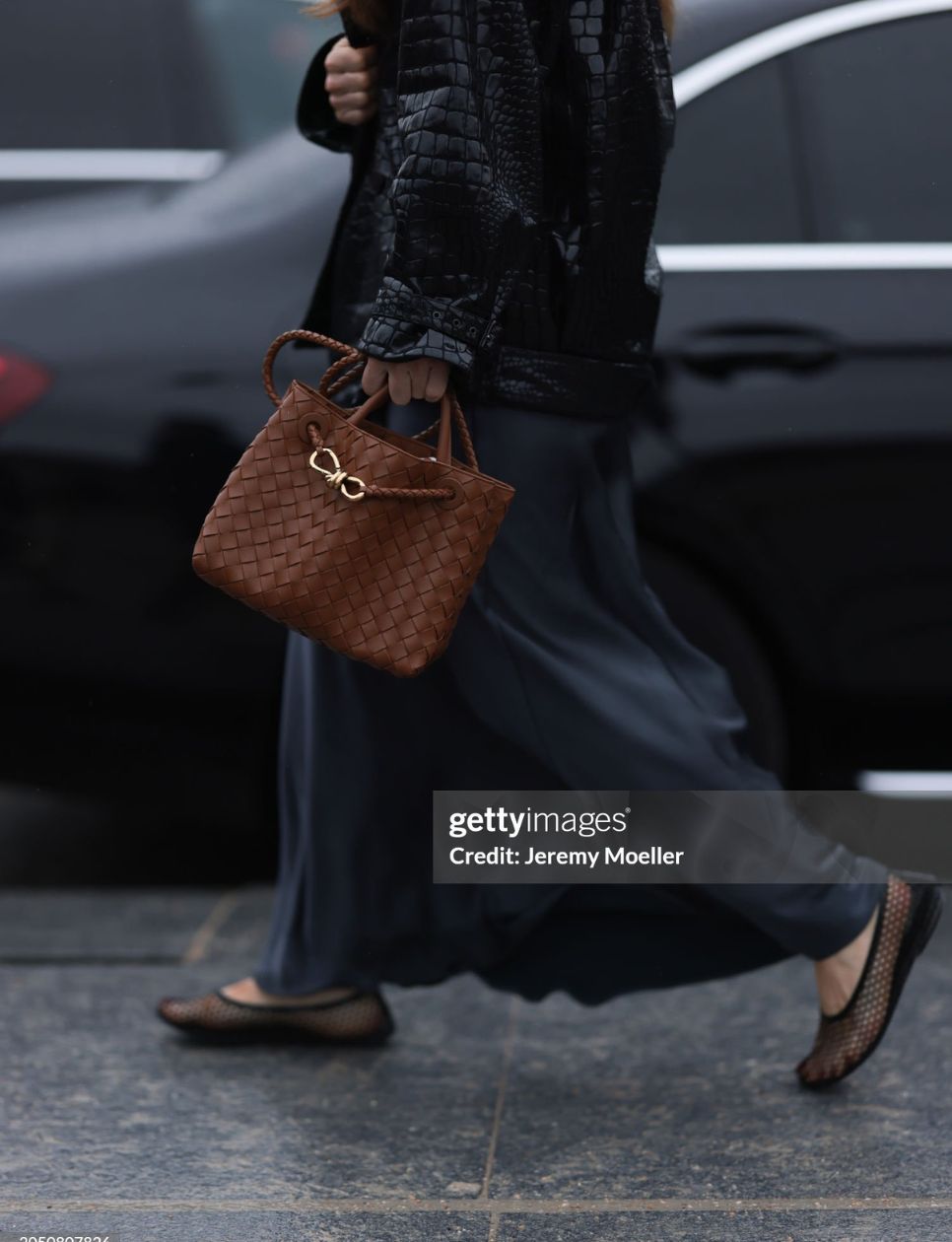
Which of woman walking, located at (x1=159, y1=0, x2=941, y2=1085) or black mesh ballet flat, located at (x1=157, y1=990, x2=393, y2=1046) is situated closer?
woman walking, located at (x1=159, y1=0, x2=941, y2=1085)

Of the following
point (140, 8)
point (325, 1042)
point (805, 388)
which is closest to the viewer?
point (325, 1042)

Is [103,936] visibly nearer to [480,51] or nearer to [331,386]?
[331,386]

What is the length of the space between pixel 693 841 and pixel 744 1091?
0.37m

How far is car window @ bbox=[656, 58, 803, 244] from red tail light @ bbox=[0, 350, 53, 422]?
105 centimetres

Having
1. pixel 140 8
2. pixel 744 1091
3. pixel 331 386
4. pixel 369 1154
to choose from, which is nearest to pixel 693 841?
pixel 744 1091

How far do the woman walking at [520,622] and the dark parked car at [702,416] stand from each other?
0.50 m

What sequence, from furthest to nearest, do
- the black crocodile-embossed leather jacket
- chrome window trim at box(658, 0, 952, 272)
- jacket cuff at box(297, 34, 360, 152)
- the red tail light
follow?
chrome window trim at box(658, 0, 952, 272) < the red tail light < jacket cuff at box(297, 34, 360, 152) < the black crocodile-embossed leather jacket

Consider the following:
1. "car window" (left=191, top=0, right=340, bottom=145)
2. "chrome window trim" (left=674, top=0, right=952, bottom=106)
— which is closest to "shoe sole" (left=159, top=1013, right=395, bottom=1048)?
"chrome window trim" (left=674, top=0, right=952, bottom=106)

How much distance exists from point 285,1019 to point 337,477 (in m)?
0.93

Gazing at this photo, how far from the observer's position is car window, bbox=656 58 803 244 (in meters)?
3.12

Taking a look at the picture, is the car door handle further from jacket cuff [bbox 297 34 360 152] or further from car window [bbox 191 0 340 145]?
car window [bbox 191 0 340 145]

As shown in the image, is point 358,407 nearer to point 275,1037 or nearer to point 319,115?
point 319,115

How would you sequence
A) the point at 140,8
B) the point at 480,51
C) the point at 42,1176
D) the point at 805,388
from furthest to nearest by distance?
the point at 140,8 → the point at 805,388 → the point at 42,1176 → the point at 480,51

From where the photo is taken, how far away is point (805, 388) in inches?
120
